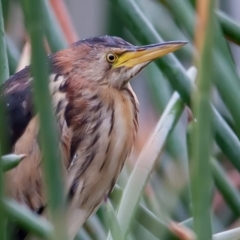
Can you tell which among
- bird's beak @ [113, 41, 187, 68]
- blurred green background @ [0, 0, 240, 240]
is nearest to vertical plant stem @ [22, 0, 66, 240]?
blurred green background @ [0, 0, 240, 240]

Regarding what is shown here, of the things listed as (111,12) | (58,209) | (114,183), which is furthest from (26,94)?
(58,209)

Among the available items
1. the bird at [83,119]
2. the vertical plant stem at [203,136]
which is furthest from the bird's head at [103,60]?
the vertical plant stem at [203,136]

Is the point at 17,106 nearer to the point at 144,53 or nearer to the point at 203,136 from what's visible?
the point at 144,53

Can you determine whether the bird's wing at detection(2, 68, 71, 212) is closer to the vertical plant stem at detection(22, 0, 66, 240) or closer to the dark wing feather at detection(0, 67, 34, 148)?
the dark wing feather at detection(0, 67, 34, 148)

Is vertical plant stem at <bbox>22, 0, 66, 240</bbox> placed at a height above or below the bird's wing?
above

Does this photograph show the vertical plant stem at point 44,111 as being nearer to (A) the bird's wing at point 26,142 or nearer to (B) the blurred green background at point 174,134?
(B) the blurred green background at point 174,134

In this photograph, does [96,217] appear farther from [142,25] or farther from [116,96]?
[142,25]

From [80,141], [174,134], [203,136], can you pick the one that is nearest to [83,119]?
[80,141]
